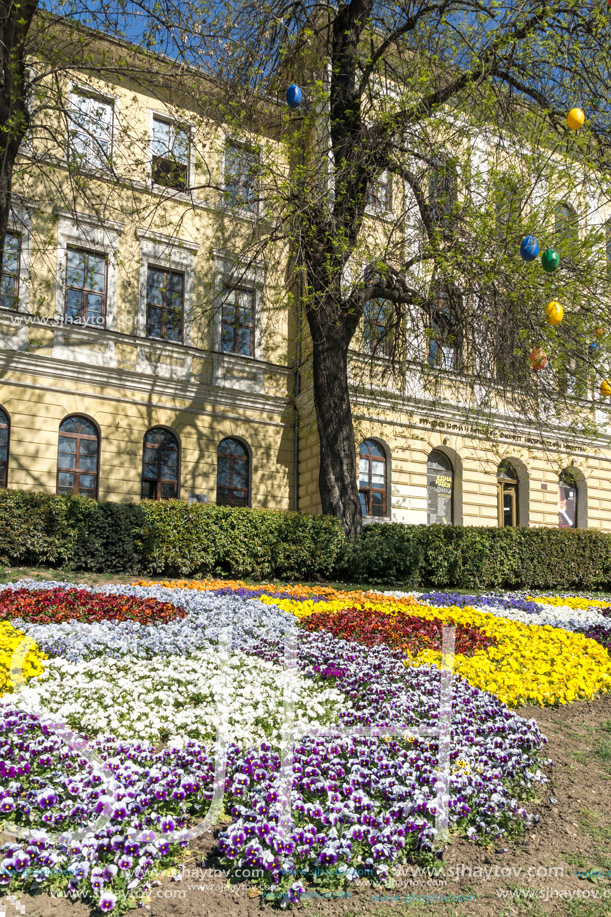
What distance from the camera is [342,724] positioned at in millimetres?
4484

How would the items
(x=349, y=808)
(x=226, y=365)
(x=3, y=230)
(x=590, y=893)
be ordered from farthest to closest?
1. (x=226, y=365)
2. (x=3, y=230)
3. (x=349, y=808)
4. (x=590, y=893)

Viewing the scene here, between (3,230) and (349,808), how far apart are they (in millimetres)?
9626

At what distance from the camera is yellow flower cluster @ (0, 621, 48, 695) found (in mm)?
4785

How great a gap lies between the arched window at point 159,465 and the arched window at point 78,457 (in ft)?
4.04

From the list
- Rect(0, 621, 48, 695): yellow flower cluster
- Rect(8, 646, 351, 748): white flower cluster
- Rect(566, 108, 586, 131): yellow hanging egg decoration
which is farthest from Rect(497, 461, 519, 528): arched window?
Rect(0, 621, 48, 695): yellow flower cluster

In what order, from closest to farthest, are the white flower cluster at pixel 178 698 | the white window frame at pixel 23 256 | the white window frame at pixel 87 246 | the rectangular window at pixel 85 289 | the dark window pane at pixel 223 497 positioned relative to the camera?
1. the white flower cluster at pixel 178 698
2. the white window frame at pixel 23 256
3. the white window frame at pixel 87 246
4. the rectangular window at pixel 85 289
5. the dark window pane at pixel 223 497

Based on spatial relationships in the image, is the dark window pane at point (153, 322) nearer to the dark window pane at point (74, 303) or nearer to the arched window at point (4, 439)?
the dark window pane at point (74, 303)

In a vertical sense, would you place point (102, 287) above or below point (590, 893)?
above

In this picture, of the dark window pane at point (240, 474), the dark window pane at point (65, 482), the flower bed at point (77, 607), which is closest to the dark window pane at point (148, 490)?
the dark window pane at point (65, 482)

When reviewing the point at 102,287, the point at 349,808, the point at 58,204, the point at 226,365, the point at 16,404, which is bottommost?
the point at 349,808

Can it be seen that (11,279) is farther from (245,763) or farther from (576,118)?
(245,763)

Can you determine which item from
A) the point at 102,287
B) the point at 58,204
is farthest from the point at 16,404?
the point at 58,204

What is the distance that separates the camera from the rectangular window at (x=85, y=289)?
663 inches

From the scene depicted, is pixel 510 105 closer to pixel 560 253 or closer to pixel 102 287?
pixel 560 253
